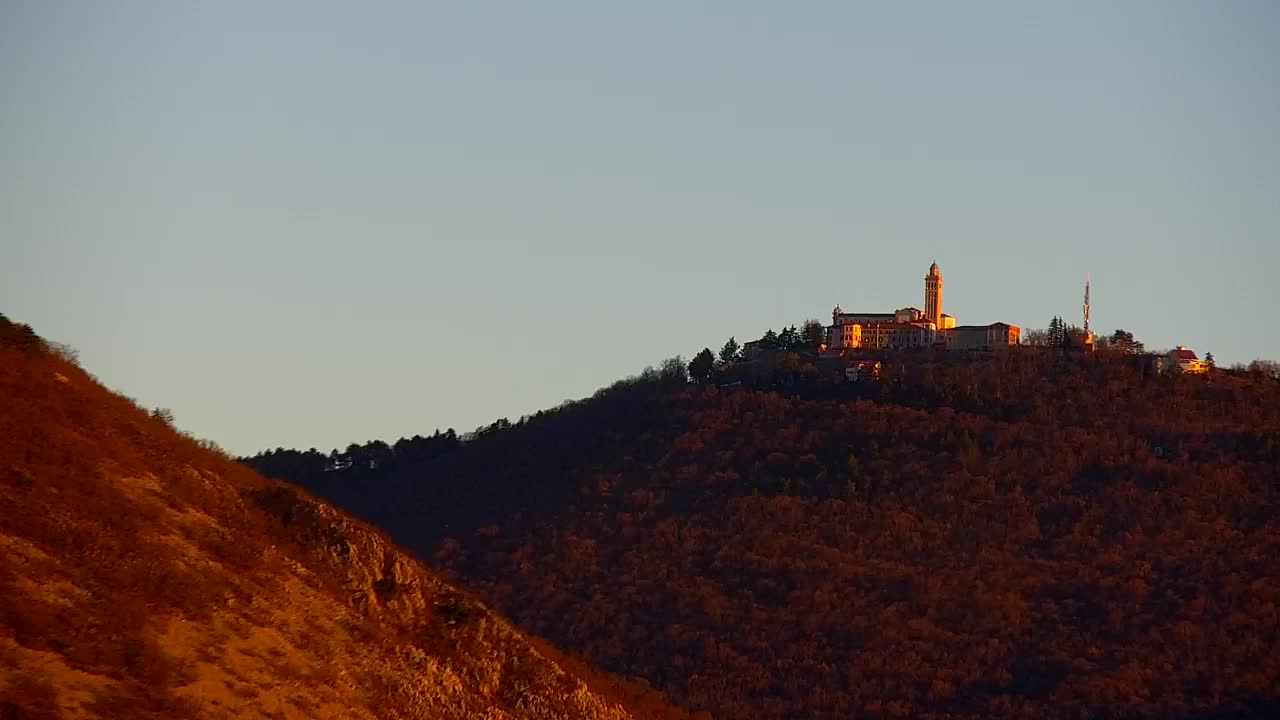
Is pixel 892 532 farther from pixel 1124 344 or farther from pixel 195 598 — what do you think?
pixel 195 598

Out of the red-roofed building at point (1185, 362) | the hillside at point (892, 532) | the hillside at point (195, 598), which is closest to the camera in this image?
the hillside at point (195, 598)

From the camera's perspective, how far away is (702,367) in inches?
6476

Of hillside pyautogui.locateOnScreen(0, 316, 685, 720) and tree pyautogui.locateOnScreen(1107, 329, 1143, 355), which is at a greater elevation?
tree pyautogui.locateOnScreen(1107, 329, 1143, 355)

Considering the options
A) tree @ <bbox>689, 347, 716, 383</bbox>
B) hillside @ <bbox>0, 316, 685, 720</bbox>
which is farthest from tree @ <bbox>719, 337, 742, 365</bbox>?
hillside @ <bbox>0, 316, 685, 720</bbox>

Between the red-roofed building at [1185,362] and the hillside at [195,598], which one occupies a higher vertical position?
the red-roofed building at [1185,362]

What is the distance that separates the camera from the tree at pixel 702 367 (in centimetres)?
16400

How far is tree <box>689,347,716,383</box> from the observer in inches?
6457

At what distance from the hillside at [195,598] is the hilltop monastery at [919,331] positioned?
123 m

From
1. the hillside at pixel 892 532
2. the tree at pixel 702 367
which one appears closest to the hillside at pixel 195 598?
the hillside at pixel 892 532

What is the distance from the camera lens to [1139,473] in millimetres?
140500

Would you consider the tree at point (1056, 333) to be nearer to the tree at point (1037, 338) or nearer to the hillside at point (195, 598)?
the tree at point (1037, 338)

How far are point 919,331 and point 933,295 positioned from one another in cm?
591

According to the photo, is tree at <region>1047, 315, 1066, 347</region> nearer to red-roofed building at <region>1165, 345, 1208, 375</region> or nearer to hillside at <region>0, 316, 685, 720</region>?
red-roofed building at <region>1165, 345, 1208, 375</region>

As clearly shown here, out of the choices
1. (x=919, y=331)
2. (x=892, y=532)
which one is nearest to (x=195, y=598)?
(x=892, y=532)
